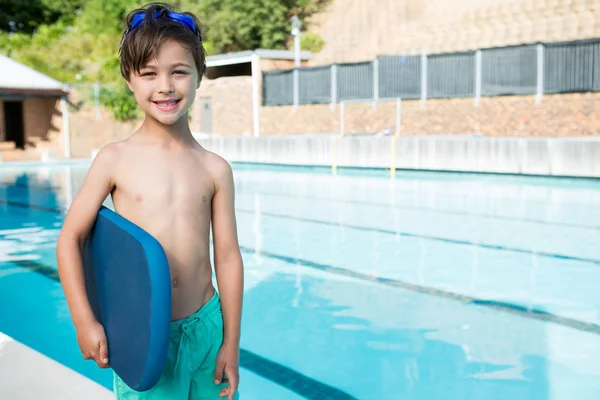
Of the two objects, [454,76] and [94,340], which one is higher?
[454,76]

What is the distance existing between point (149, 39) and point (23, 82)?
1048 inches

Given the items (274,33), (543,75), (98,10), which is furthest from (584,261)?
(98,10)

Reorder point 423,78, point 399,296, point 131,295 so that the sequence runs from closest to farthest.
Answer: point 131,295 < point 399,296 < point 423,78

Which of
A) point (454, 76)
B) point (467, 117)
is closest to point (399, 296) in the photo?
point (467, 117)

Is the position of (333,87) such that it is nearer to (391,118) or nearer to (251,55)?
(391,118)

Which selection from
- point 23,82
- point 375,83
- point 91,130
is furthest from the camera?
point 91,130

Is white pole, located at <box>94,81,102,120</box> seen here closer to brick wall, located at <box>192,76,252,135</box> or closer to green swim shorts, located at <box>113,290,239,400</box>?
brick wall, located at <box>192,76,252,135</box>

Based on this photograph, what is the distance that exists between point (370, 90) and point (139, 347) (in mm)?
21458

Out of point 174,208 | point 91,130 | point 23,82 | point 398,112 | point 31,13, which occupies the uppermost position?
point 31,13

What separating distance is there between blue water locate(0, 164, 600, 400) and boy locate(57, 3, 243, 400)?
1855 millimetres

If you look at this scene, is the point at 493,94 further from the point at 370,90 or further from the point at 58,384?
the point at 58,384

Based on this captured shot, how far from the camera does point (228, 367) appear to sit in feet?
5.50

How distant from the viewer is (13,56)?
34469 mm

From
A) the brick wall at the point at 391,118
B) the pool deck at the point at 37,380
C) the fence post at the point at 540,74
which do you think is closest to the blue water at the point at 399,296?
the pool deck at the point at 37,380
